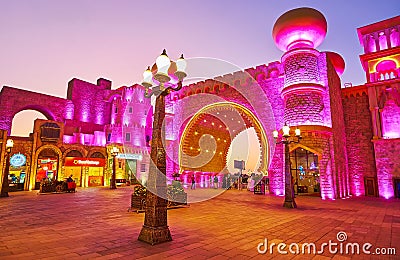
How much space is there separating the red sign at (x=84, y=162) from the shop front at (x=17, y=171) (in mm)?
3359

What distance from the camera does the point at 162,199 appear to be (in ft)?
17.0

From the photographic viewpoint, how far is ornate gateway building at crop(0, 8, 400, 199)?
49.9 feet

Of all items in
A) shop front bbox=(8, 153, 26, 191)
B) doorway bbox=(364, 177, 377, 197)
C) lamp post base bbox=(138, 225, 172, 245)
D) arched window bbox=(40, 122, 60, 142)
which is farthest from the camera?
arched window bbox=(40, 122, 60, 142)

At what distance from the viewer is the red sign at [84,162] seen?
22828 mm

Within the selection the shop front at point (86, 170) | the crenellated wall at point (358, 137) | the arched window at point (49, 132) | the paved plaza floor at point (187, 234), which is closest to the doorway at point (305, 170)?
the crenellated wall at point (358, 137)

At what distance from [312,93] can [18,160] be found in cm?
2370

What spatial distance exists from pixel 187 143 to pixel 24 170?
14417 mm

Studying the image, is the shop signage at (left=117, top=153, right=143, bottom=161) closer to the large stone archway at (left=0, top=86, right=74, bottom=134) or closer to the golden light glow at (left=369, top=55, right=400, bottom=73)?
the large stone archway at (left=0, top=86, right=74, bottom=134)

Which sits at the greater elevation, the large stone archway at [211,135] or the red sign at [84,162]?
the large stone archway at [211,135]

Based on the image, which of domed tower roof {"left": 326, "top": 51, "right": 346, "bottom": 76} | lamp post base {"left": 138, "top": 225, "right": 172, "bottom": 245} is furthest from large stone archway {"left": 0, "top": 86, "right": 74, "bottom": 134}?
domed tower roof {"left": 326, "top": 51, "right": 346, "bottom": 76}

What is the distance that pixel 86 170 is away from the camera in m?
24.3

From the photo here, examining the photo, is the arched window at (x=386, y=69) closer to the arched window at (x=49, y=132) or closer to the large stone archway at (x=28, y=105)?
the arched window at (x=49, y=132)

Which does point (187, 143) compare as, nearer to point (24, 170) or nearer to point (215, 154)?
point (215, 154)

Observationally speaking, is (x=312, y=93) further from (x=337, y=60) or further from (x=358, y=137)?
(x=337, y=60)
